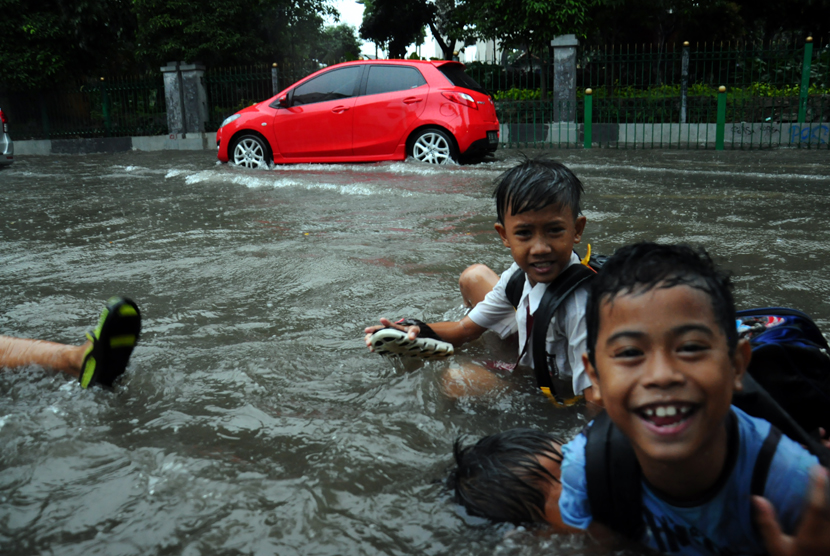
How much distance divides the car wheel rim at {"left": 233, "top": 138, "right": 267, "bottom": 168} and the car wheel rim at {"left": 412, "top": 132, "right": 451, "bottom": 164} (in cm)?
249

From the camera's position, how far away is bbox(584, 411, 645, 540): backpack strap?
162cm

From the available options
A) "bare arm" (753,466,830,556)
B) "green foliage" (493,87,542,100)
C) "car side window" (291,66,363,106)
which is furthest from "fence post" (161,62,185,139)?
"bare arm" (753,466,830,556)

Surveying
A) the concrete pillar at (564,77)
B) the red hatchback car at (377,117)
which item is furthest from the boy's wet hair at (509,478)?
the concrete pillar at (564,77)

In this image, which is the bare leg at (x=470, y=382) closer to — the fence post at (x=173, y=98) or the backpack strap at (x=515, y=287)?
the backpack strap at (x=515, y=287)

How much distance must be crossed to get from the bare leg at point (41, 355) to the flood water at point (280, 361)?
0.06 m

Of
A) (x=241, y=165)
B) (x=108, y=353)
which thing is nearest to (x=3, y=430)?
(x=108, y=353)

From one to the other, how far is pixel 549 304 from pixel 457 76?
840 cm

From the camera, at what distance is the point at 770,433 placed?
154 cm

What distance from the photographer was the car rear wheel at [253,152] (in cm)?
1088

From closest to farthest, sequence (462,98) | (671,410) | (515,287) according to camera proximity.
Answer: (671,410)
(515,287)
(462,98)

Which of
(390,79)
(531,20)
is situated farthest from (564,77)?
(390,79)

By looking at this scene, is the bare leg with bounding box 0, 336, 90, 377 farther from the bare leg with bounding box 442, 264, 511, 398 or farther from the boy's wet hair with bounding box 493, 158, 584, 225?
the boy's wet hair with bounding box 493, 158, 584, 225

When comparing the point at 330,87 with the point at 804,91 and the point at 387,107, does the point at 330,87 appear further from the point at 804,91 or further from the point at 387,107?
the point at 804,91

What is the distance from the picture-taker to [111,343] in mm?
2711
